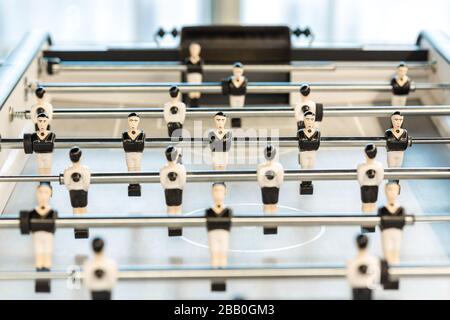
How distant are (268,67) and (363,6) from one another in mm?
3877

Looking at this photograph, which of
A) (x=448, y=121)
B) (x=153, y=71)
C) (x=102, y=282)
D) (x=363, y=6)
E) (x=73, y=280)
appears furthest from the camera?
(x=363, y=6)

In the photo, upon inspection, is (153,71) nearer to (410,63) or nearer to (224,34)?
(224,34)

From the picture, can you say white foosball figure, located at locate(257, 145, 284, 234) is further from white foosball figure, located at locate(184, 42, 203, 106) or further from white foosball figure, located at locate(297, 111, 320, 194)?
white foosball figure, located at locate(184, 42, 203, 106)

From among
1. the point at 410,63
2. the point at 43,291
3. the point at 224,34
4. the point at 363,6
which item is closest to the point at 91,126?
the point at 224,34

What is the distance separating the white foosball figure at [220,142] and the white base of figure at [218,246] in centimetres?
87

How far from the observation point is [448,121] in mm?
5766

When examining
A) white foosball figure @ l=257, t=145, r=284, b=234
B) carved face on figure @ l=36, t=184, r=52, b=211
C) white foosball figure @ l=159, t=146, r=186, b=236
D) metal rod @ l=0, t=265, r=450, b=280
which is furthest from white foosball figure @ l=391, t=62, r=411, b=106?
carved face on figure @ l=36, t=184, r=52, b=211

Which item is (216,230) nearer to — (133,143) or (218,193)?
(218,193)

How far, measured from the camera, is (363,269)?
355cm

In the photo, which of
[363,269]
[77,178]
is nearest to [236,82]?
[77,178]

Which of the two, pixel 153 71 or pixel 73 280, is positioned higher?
pixel 153 71

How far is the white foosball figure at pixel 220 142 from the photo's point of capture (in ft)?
15.2

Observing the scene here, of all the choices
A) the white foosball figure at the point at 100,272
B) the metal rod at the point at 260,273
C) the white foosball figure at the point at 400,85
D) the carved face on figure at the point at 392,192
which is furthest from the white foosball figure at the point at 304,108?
the white foosball figure at the point at 100,272

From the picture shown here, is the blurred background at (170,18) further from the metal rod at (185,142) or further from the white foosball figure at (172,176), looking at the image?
the white foosball figure at (172,176)
